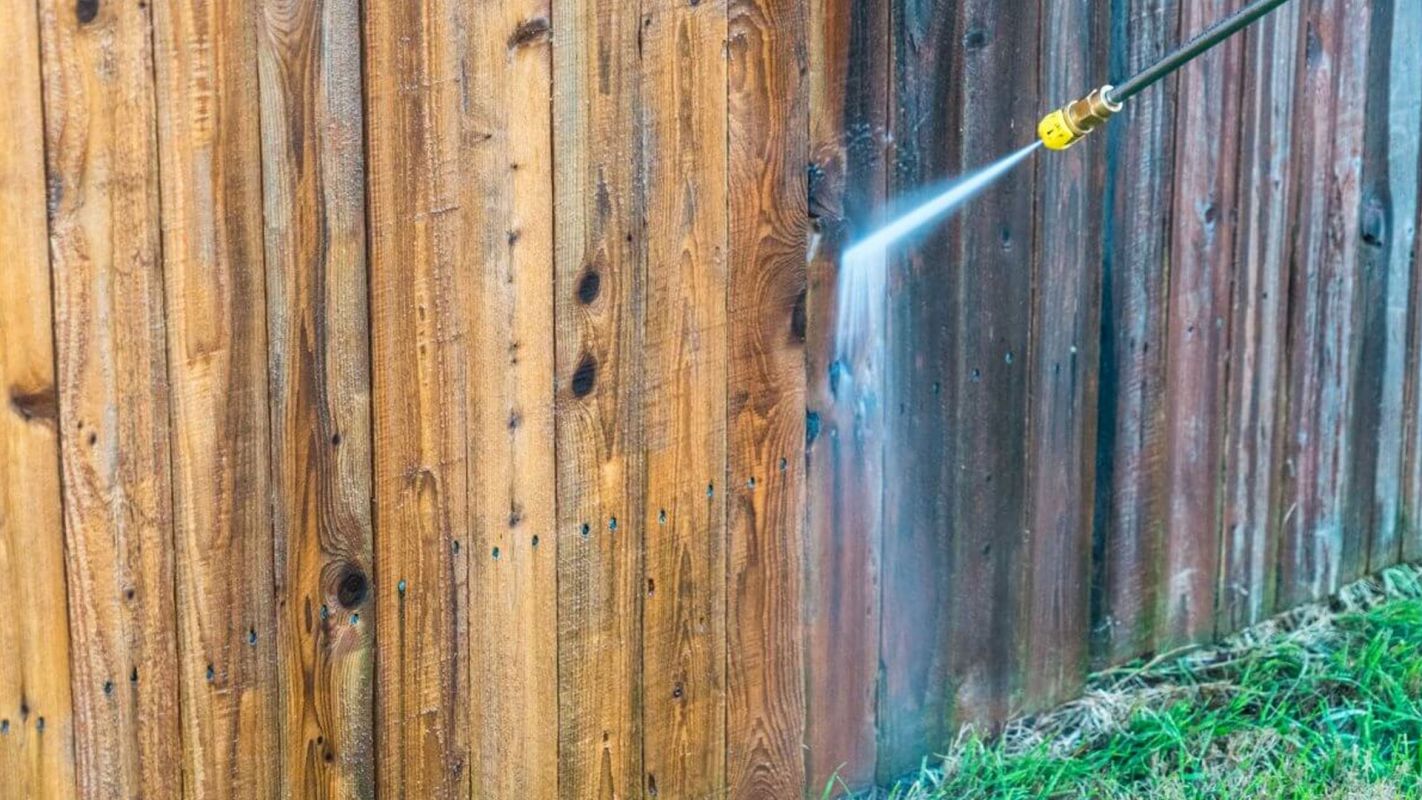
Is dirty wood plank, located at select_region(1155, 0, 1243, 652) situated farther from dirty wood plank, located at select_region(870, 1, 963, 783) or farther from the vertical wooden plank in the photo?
dirty wood plank, located at select_region(870, 1, 963, 783)

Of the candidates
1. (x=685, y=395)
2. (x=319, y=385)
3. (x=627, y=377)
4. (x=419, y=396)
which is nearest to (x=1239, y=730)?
(x=685, y=395)

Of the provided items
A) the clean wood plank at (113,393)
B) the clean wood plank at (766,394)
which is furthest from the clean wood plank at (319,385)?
the clean wood plank at (766,394)

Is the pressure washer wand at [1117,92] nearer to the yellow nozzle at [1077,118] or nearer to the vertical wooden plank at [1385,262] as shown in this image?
the yellow nozzle at [1077,118]

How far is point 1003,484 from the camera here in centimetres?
393

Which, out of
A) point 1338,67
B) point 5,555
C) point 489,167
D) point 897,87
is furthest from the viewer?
point 1338,67

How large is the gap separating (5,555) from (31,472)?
0.11 metres

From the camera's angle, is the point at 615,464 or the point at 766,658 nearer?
the point at 615,464

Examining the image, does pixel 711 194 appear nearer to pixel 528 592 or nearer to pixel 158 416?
pixel 528 592

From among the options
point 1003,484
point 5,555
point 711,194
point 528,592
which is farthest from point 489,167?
point 1003,484

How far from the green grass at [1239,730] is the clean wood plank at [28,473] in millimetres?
1673

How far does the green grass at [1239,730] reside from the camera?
3881mm

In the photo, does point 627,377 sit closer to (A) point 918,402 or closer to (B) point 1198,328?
(A) point 918,402

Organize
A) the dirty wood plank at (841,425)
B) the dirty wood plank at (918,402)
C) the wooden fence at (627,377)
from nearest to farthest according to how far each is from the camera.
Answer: the wooden fence at (627,377), the dirty wood plank at (841,425), the dirty wood plank at (918,402)

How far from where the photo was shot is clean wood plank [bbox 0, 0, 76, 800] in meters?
2.55
